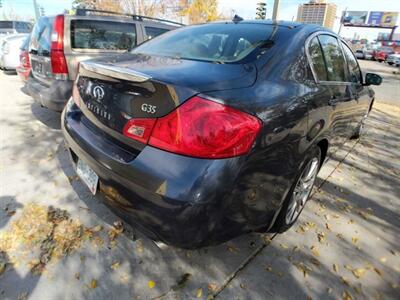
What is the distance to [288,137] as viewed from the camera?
192cm

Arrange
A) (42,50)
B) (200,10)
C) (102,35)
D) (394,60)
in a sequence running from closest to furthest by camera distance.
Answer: (42,50) → (102,35) → (200,10) → (394,60)

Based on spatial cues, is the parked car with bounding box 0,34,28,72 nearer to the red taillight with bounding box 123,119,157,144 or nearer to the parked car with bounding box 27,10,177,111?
the parked car with bounding box 27,10,177,111

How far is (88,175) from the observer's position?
2061 millimetres

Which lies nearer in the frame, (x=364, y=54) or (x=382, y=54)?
(x=382, y=54)

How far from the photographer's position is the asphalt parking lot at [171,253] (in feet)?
6.39

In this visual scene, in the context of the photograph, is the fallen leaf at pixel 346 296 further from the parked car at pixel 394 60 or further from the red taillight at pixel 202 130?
the parked car at pixel 394 60

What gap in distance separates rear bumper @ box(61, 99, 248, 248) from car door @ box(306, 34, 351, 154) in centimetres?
104

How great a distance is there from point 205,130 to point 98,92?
855 mm

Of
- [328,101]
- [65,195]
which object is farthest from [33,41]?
[328,101]

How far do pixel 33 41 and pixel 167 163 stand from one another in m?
3.94

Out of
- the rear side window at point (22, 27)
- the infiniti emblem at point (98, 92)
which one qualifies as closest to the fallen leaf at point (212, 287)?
the infiniti emblem at point (98, 92)

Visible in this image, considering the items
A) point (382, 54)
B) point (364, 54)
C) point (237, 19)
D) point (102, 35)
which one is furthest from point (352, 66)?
point (364, 54)

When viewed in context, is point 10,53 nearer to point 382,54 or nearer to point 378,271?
point 378,271

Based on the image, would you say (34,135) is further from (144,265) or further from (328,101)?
(328,101)
